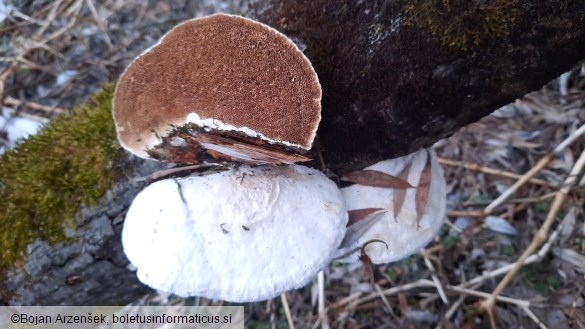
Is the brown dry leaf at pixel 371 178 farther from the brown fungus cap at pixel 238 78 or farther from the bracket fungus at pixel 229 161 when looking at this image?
the brown fungus cap at pixel 238 78

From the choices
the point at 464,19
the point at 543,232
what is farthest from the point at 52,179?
the point at 543,232

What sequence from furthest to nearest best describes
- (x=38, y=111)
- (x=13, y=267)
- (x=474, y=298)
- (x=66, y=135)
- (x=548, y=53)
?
(x=38, y=111)
(x=474, y=298)
(x=66, y=135)
(x=13, y=267)
(x=548, y=53)

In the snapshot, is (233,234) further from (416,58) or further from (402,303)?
(402,303)

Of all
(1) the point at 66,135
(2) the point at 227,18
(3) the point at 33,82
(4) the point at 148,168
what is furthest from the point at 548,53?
(3) the point at 33,82

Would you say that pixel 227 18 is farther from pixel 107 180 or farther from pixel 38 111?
pixel 38 111

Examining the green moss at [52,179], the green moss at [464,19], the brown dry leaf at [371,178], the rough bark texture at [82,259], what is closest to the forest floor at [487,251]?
the rough bark texture at [82,259]

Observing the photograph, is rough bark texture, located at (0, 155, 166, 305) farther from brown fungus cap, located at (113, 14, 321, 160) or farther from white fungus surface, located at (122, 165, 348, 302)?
brown fungus cap, located at (113, 14, 321, 160)
